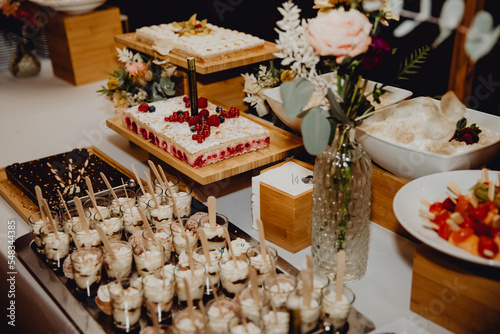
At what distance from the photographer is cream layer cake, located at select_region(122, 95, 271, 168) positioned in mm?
1787

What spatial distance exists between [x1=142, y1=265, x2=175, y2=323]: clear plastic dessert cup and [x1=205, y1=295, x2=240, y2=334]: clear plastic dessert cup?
0.39ft

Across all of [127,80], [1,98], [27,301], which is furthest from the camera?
[1,98]

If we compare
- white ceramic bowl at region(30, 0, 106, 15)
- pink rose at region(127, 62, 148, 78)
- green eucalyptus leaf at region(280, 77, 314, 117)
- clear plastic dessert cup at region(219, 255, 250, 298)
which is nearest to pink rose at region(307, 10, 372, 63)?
green eucalyptus leaf at region(280, 77, 314, 117)

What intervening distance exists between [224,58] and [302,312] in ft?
4.52

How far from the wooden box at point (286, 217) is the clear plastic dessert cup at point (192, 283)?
0.33 m

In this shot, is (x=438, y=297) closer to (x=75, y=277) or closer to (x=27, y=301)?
(x=75, y=277)

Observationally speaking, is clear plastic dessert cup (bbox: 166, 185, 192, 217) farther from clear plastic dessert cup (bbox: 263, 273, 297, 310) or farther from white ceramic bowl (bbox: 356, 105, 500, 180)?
white ceramic bowl (bbox: 356, 105, 500, 180)

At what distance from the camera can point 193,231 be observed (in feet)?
5.07

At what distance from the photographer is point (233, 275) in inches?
52.7

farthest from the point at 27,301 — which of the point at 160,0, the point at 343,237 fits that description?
the point at 160,0

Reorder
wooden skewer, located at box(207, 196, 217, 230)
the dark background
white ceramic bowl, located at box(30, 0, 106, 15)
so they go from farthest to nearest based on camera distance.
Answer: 1. white ceramic bowl, located at box(30, 0, 106, 15)
2. the dark background
3. wooden skewer, located at box(207, 196, 217, 230)

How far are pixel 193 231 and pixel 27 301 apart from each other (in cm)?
52

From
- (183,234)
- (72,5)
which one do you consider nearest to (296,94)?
(183,234)

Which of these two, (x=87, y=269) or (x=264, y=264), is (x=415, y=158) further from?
(x=87, y=269)
